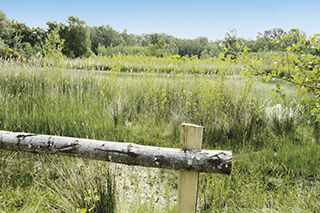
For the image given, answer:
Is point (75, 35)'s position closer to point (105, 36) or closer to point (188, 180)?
point (105, 36)

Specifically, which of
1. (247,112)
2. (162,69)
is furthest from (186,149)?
(162,69)

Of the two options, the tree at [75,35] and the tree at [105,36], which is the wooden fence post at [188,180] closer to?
the tree at [75,35]

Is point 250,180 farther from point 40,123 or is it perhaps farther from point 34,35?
point 34,35

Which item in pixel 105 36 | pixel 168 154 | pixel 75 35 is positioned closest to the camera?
pixel 168 154

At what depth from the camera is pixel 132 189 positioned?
9.87 ft

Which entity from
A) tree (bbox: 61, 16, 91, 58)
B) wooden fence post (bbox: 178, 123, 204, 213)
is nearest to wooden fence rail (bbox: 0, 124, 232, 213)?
wooden fence post (bbox: 178, 123, 204, 213)

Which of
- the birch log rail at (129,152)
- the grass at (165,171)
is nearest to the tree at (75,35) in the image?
the grass at (165,171)

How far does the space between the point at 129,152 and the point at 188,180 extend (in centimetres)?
47

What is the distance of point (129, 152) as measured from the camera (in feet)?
5.44

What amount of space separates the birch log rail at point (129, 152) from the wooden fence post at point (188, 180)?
5 cm

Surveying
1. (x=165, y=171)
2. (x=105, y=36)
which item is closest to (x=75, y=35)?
(x=105, y=36)

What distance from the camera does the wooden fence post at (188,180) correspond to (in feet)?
5.00

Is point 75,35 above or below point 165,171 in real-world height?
above

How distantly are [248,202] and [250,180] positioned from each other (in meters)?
0.54
